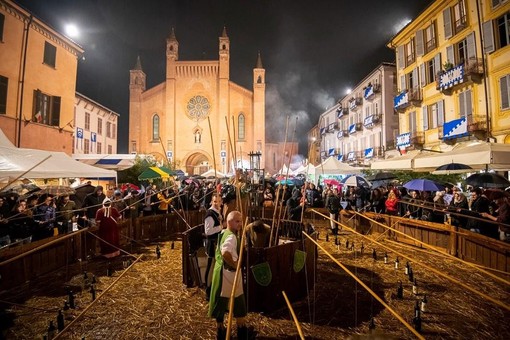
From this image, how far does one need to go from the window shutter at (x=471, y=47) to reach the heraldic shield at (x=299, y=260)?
18515mm

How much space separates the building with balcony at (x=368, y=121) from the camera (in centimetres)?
2909

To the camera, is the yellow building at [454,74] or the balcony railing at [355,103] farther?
the balcony railing at [355,103]

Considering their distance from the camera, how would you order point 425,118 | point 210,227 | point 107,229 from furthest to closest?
point 425,118 → point 107,229 → point 210,227

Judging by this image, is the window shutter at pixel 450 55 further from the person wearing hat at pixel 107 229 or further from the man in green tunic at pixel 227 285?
the person wearing hat at pixel 107 229

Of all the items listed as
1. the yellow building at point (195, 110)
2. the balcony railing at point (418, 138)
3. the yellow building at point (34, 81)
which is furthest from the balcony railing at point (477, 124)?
the yellow building at point (34, 81)

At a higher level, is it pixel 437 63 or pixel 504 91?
pixel 437 63

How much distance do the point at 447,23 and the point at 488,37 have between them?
4145 mm

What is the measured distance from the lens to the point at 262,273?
509cm

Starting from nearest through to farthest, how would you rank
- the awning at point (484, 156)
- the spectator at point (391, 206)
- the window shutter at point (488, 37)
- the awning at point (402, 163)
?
the awning at point (484, 156), the awning at point (402, 163), the spectator at point (391, 206), the window shutter at point (488, 37)

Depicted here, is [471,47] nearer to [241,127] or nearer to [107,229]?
[107,229]

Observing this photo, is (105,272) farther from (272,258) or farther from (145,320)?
(272,258)

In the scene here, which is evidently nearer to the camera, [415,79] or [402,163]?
[402,163]

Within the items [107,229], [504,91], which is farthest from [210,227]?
[504,91]

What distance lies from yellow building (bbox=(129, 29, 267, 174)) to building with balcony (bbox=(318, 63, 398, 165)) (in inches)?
444
